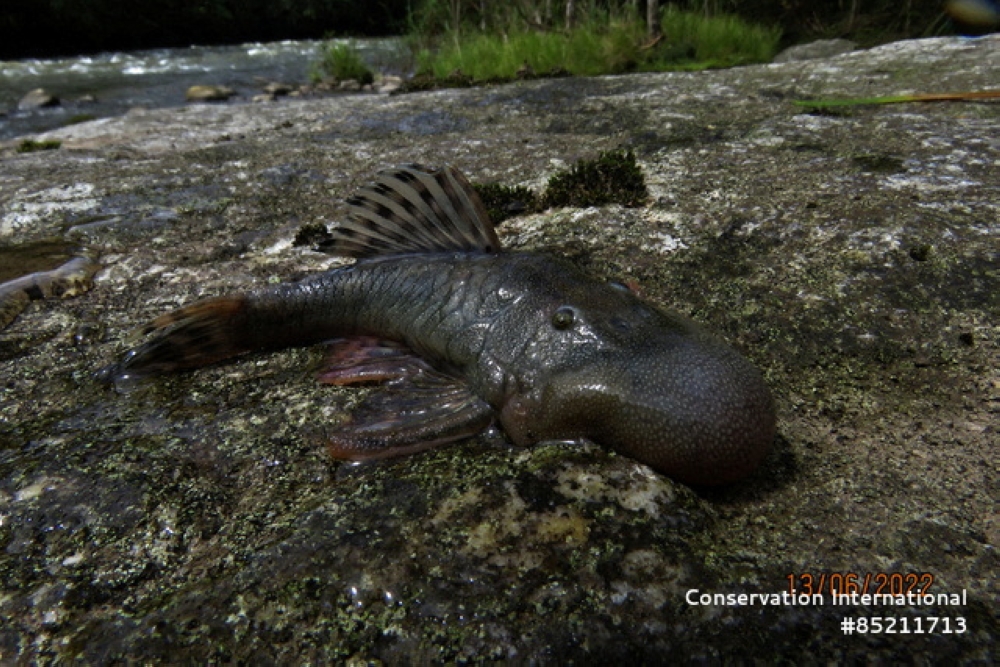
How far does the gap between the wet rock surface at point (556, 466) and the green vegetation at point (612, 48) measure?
684 centimetres

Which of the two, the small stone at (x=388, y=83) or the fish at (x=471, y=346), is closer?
the fish at (x=471, y=346)

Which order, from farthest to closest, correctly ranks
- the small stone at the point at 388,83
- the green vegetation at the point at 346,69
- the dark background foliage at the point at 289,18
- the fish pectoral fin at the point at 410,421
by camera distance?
the green vegetation at the point at 346,69
the dark background foliage at the point at 289,18
the small stone at the point at 388,83
the fish pectoral fin at the point at 410,421

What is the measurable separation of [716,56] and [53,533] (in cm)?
1224

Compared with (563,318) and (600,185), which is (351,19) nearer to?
(600,185)

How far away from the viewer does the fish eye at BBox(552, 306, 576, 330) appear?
82.0 inches

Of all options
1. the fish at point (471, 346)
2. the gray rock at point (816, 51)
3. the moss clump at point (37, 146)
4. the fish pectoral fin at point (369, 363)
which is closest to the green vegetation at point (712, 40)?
the gray rock at point (816, 51)

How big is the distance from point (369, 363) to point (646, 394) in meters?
1.17

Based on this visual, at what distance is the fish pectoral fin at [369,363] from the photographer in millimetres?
2438

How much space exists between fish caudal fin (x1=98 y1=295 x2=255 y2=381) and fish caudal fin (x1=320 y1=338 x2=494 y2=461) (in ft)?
1.60

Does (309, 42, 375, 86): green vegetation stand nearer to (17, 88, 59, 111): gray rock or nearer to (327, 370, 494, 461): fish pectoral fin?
(17, 88, 59, 111): gray rock

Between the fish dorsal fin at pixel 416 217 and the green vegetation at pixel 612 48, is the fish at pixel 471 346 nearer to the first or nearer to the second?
the fish dorsal fin at pixel 416 217

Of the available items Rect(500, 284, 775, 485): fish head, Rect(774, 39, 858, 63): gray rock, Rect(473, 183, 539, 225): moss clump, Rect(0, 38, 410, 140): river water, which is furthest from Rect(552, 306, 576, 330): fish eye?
Rect(774, 39, 858, 63): gray rock

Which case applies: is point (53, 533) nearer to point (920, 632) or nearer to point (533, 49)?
point (920, 632)

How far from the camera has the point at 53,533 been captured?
5.92 feet
